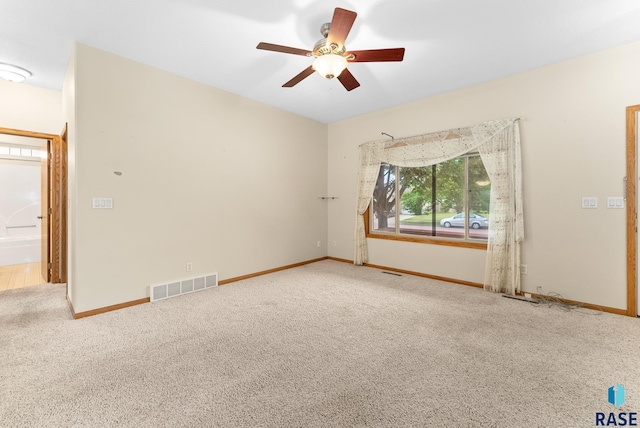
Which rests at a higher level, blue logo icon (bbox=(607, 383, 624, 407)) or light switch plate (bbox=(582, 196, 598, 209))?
light switch plate (bbox=(582, 196, 598, 209))

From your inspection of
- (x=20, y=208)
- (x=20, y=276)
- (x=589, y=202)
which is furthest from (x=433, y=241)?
(x=20, y=208)

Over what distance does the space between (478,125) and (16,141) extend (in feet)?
22.8

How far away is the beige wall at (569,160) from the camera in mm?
2857

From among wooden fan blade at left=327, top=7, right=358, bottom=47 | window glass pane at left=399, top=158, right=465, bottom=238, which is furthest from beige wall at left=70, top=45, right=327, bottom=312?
wooden fan blade at left=327, top=7, right=358, bottom=47

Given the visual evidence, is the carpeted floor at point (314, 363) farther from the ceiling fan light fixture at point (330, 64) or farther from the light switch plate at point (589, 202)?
the ceiling fan light fixture at point (330, 64)

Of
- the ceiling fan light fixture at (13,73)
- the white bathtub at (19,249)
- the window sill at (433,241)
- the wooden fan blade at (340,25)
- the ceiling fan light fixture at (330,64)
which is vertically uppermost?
the ceiling fan light fixture at (13,73)

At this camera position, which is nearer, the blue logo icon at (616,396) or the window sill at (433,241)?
the blue logo icon at (616,396)

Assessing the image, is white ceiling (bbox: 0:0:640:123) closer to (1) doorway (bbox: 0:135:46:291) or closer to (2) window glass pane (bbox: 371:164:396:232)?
(2) window glass pane (bbox: 371:164:396:232)

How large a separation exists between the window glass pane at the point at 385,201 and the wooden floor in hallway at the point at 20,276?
5179 mm

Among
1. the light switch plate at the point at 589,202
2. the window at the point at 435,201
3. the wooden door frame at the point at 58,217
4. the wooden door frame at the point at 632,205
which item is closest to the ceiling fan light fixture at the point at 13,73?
the wooden door frame at the point at 58,217

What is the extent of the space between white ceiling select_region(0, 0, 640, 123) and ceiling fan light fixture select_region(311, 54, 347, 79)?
366 millimetres

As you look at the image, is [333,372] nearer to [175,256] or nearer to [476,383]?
[476,383]

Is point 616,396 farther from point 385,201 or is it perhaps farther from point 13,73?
point 13,73

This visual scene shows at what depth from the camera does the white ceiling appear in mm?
2209
